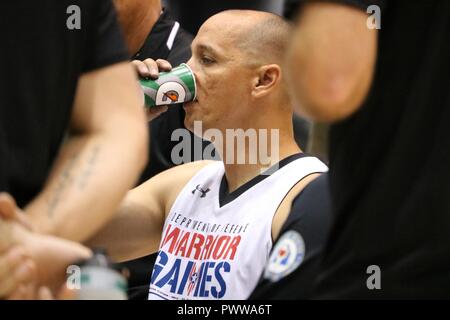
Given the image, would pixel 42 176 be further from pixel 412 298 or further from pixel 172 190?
pixel 172 190

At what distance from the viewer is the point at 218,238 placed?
8.60ft

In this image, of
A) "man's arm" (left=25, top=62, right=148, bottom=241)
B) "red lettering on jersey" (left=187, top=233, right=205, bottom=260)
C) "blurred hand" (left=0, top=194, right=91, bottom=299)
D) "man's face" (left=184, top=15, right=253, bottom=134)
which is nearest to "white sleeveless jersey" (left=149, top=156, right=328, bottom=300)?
"red lettering on jersey" (left=187, top=233, right=205, bottom=260)

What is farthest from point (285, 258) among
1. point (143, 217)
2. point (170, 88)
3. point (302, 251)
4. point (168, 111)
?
point (168, 111)

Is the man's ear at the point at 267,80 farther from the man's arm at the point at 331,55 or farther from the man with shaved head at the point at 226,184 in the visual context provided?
the man's arm at the point at 331,55

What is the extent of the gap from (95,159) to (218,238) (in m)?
0.87

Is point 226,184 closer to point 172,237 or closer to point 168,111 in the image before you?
point 172,237

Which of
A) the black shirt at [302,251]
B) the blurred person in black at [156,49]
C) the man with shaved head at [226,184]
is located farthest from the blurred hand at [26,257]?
the blurred person in black at [156,49]

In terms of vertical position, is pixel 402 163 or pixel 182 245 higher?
pixel 402 163

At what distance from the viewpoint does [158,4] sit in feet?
11.7

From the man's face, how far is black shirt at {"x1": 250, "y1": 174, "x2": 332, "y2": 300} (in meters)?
0.62

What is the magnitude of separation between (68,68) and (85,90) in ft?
0.21

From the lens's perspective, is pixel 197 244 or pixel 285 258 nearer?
pixel 285 258

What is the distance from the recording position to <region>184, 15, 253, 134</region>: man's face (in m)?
2.89

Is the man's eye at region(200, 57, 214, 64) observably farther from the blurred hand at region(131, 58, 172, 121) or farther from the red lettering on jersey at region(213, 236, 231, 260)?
the red lettering on jersey at region(213, 236, 231, 260)
